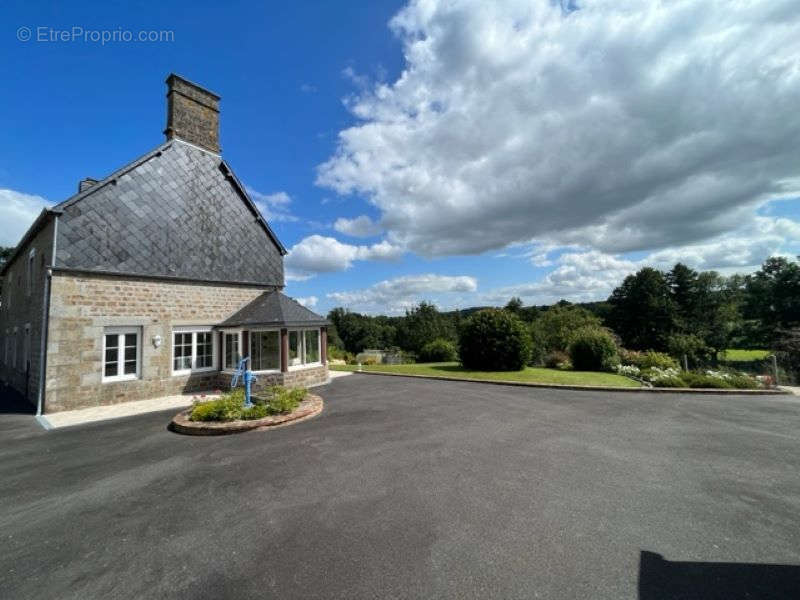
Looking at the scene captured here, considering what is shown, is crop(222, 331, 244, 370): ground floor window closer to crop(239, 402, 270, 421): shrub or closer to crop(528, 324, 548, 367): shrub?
crop(239, 402, 270, 421): shrub

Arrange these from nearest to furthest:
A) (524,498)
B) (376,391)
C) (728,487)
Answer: (524,498)
(728,487)
(376,391)

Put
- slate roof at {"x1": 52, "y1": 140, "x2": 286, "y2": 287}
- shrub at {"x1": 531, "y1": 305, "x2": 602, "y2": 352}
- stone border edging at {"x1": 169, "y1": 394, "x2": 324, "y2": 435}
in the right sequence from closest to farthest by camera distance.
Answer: stone border edging at {"x1": 169, "y1": 394, "x2": 324, "y2": 435} → slate roof at {"x1": 52, "y1": 140, "x2": 286, "y2": 287} → shrub at {"x1": 531, "y1": 305, "x2": 602, "y2": 352}

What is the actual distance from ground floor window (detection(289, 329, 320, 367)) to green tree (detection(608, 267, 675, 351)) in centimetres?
4497

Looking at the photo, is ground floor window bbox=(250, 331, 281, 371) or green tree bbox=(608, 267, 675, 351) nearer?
ground floor window bbox=(250, 331, 281, 371)

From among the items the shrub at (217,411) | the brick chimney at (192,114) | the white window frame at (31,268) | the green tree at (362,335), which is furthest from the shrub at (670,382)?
the green tree at (362,335)

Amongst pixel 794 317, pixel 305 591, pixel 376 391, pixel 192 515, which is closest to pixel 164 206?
pixel 376 391

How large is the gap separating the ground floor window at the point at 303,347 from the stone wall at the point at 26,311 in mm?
7267

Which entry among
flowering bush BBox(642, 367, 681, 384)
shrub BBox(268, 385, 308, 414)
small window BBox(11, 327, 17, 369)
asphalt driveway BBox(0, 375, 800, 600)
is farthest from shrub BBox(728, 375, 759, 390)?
small window BBox(11, 327, 17, 369)

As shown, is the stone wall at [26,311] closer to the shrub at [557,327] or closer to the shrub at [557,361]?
the shrub at [557,361]

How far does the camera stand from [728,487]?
462 centimetres

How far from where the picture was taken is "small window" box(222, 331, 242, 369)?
13078 millimetres

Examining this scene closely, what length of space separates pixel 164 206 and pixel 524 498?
14429mm

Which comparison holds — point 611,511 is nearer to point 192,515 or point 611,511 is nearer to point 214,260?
point 192,515

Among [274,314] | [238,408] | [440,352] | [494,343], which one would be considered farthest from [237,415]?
[440,352]
